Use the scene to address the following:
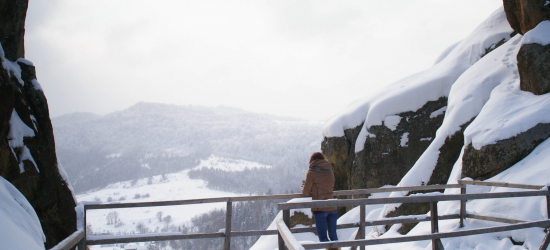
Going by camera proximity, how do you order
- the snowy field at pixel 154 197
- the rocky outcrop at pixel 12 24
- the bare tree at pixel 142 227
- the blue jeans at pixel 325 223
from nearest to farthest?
the blue jeans at pixel 325 223 → the rocky outcrop at pixel 12 24 → the bare tree at pixel 142 227 → the snowy field at pixel 154 197

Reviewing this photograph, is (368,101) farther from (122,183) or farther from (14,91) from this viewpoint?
(122,183)

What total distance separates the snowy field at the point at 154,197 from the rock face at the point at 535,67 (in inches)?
3296

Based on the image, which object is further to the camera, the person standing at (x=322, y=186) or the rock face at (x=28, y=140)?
the rock face at (x=28, y=140)

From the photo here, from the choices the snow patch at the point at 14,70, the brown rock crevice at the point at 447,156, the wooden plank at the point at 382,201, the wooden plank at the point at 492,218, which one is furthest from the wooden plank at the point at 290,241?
the brown rock crevice at the point at 447,156

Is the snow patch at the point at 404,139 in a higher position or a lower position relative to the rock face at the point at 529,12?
lower

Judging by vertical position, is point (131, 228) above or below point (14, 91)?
below

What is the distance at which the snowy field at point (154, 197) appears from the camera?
106m

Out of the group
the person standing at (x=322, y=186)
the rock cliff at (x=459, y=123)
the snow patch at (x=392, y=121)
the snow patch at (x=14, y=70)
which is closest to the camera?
the person standing at (x=322, y=186)

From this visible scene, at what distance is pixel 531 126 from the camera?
7.92 m

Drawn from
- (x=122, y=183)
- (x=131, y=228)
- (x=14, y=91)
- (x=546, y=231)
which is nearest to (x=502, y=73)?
(x=546, y=231)

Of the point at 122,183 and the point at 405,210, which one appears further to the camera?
the point at 122,183

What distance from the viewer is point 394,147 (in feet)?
49.3

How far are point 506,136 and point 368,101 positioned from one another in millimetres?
9422

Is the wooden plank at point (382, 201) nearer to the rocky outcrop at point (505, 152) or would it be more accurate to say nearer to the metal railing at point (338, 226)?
the metal railing at point (338, 226)
